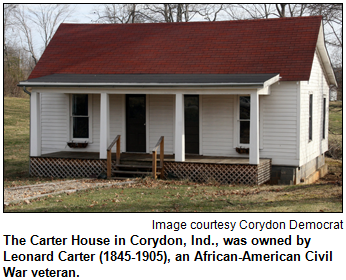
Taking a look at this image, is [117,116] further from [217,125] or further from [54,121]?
[217,125]

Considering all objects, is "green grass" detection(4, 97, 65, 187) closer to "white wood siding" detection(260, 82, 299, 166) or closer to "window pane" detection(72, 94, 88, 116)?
"window pane" detection(72, 94, 88, 116)

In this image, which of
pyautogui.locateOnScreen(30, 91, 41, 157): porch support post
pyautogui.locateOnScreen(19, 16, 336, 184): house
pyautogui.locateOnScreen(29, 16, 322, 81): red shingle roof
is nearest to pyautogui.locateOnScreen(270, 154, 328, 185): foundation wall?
pyautogui.locateOnScreen(19, 16, 336, 184): house

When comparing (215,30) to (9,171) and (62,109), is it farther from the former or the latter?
(9,171)

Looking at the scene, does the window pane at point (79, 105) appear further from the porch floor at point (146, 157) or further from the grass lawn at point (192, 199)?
the grass lawn at point (192, 199)

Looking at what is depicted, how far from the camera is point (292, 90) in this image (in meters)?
15.3

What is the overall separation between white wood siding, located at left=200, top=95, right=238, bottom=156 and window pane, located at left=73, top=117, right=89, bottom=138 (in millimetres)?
4550

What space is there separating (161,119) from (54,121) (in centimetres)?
433

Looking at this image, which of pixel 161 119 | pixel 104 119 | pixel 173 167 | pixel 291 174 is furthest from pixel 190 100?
pixel 291 174

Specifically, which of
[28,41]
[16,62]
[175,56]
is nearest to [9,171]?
[175,56]

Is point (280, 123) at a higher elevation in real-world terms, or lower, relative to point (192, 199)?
higher

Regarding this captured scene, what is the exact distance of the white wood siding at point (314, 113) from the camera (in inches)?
626

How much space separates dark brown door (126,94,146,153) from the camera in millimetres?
17109

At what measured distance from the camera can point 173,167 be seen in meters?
14.9

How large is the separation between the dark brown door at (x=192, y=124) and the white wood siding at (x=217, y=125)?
0.74 ft
